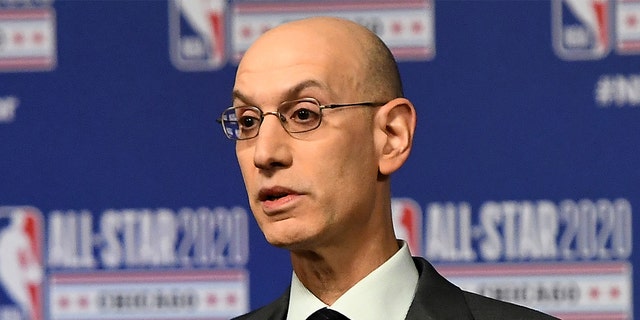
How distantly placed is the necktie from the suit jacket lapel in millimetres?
80

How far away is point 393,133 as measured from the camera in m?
1.43

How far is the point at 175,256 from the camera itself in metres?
2.40

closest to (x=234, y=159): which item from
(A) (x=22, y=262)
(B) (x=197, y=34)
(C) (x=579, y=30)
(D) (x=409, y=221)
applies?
(B) (x=197, y=34)

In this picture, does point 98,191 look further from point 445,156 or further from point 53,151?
point 445,156

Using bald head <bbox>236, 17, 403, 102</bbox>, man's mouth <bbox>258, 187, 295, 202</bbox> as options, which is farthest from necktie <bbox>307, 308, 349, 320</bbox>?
bald head <bbox>236, 17, 403, 102</bbox>

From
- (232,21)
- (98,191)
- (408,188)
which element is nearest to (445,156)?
(408,188)

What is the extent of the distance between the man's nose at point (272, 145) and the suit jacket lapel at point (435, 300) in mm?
230

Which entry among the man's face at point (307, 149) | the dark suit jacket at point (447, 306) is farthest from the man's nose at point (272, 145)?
the dark suit jacket at point (447, 306)

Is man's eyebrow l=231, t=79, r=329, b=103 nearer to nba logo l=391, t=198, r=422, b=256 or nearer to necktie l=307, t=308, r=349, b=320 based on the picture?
necktie l=307, t=308, r=349, b=320

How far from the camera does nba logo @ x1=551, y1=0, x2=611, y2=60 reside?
232 cm

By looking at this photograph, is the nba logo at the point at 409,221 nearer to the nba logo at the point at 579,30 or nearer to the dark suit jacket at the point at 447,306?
the nba logo at the point at 579,30

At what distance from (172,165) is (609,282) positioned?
2.89 ft

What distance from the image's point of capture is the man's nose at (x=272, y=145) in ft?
4.37

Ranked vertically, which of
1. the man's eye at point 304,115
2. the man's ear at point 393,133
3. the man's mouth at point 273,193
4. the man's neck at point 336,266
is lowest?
the man's neck at point 336,266
